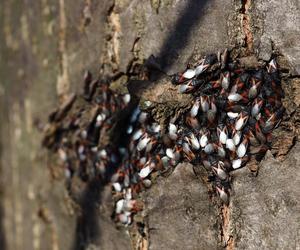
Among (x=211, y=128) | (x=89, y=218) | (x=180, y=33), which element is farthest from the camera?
(x=89, y=218)

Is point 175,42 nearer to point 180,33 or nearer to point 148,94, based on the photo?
point 180,33

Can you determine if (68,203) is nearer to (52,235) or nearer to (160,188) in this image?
(52,235)

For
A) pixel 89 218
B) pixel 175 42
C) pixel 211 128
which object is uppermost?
pixel 175 42

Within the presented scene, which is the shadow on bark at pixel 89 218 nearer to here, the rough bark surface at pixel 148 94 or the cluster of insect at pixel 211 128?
the rough bark surface at pixel 148 94

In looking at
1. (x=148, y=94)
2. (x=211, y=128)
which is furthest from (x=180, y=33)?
(x=211, y=128)

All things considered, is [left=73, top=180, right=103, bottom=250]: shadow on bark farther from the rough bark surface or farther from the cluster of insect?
the cluster of insect

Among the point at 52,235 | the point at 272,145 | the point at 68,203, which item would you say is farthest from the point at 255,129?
the point at 52,235

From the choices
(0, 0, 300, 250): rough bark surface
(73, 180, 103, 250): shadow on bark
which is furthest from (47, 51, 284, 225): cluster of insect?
(73, 180, 103, 250): shadow on bark
